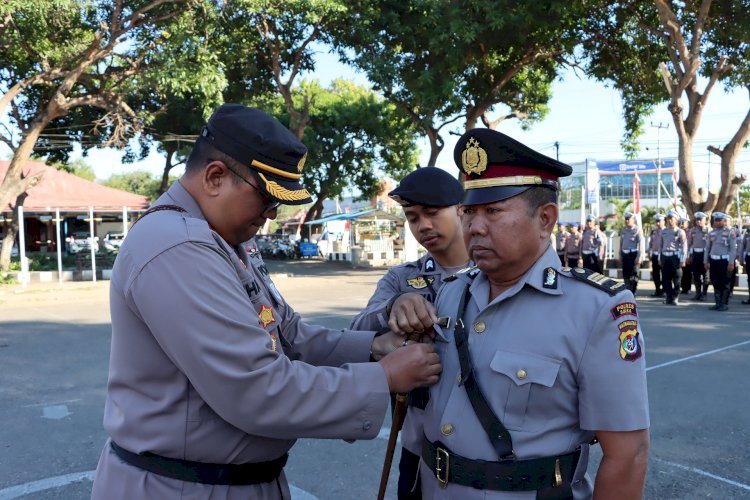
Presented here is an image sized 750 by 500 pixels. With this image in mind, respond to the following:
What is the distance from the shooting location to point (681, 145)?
1397 centimetres

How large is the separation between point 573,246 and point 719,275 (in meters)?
4.98

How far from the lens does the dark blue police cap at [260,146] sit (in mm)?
1593

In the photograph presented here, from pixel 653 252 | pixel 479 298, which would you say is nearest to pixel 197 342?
pixel 479 298

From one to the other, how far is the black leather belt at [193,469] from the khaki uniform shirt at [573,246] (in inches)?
624

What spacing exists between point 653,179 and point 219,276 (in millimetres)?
77482

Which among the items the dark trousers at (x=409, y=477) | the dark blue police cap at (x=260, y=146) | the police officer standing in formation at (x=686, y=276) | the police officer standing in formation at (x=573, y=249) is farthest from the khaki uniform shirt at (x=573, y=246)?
the dark blue police cap at (x=260, y=146)

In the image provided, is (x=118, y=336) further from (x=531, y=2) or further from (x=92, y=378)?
(x=531, y=2)

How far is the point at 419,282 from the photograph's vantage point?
2.81 m

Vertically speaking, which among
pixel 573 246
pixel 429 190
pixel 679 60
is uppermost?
pixel 679 60

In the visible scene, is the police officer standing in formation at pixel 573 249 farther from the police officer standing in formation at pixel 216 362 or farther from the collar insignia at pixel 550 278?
the police officer standing in formation at pixel 216 362

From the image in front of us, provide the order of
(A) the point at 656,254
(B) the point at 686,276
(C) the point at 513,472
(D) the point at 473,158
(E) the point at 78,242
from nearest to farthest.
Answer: (C) the point at 513,472 → (D) the point at 473,158 → (A) the point at 656,254 → (B) the point at 686,276 → (E) the point at 78,242

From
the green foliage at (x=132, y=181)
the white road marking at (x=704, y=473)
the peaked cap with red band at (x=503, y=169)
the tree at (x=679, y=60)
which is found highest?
the green foliage at (x=132, y=181)

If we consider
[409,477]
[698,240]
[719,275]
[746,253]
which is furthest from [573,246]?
[409,477]

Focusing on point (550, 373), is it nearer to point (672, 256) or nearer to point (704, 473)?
point (704, 473)
